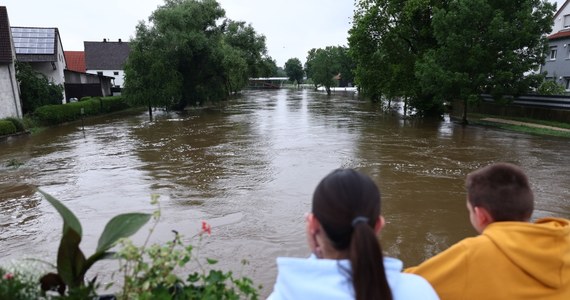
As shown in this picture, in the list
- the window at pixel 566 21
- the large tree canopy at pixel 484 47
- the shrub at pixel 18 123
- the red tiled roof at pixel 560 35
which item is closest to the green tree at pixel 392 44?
the large tree canopy at pixel 484 47

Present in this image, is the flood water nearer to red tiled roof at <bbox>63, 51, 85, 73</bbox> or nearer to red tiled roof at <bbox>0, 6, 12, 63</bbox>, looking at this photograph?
red tiled roof at <bbox>0, 6, 12, 63</bbox>

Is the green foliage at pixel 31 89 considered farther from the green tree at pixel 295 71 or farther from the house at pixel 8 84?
the green tree at pixel 295 71

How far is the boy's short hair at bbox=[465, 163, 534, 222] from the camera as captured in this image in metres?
1.87

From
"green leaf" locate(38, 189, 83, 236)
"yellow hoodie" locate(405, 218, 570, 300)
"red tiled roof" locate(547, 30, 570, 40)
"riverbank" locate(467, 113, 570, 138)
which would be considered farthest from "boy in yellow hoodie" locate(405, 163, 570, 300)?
"red tiled roof" locate(547, 30, 570, 40)

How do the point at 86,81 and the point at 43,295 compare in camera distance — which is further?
the point at 86,81

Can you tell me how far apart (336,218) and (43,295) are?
155 centimetres

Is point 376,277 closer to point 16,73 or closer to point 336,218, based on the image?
point 336,218

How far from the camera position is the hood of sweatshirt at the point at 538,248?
1.75 m

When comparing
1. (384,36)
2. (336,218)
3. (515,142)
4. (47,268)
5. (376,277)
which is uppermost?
(384,36)

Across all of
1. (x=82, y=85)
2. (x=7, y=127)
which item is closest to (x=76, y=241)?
(x=7, y=127)

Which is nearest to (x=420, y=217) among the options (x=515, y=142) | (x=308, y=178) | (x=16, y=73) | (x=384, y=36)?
(x=308, y=178)

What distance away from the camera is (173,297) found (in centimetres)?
202

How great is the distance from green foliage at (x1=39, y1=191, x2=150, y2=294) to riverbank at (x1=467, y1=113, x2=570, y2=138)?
1970cm

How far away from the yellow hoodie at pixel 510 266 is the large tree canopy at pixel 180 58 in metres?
28.9
